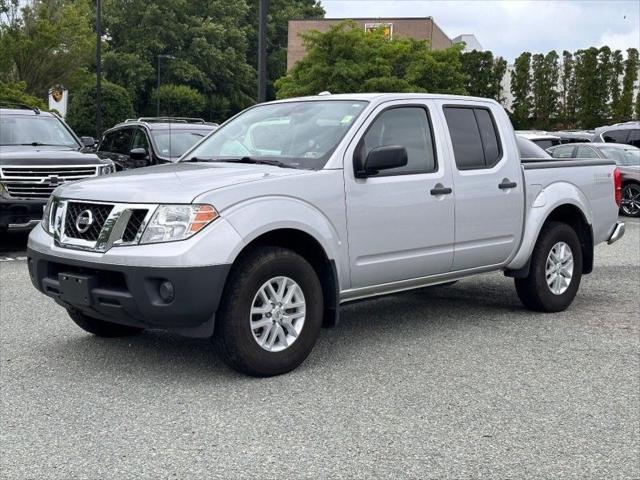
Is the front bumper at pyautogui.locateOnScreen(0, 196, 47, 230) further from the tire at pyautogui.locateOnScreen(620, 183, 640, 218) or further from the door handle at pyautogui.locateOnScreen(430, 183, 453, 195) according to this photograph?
the tire at pyautogui.locateOnScreen(620, 183, 640, 218)

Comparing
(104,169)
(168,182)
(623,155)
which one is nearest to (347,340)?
(168,182)

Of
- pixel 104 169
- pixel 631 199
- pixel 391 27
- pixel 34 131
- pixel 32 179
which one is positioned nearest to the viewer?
pixel 32 179

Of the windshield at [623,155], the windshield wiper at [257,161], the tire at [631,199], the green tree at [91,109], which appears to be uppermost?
the green tree at [91,109]

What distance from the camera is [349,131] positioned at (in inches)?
237

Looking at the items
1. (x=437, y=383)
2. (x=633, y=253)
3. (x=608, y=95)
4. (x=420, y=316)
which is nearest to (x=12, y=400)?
(x=437, y=383)

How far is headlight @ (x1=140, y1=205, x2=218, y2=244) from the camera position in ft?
16.6

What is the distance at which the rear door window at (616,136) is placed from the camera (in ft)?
73.9

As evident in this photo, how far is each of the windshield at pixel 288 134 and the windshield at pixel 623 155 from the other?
45.7ft

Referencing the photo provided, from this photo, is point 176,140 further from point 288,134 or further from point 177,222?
point 177,222

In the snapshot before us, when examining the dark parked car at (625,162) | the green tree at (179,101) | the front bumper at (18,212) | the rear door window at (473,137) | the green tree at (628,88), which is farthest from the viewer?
the green tree at (179,101)

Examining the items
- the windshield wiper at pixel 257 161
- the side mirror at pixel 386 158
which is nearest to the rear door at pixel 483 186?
the side mirror at pixel 386 158

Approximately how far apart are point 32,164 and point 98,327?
550 cm

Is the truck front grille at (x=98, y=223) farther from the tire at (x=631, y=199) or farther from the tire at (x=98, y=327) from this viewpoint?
the tire at (x=631, y=199)

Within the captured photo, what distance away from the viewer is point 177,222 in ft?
16.7
